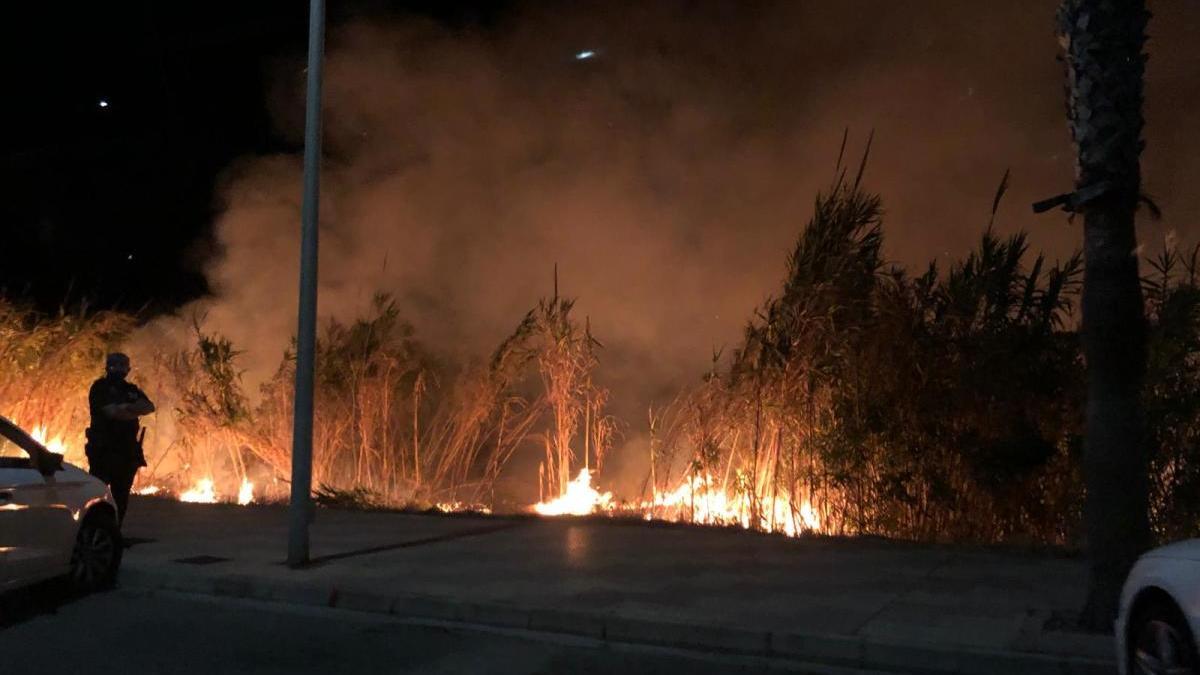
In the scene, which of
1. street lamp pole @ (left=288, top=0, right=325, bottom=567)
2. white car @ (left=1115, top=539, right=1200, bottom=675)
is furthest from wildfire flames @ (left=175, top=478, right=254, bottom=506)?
white car @ (left=1115, top=539, right=1200, bottom=675)

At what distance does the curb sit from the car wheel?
2.84ft

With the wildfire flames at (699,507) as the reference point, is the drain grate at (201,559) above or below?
below

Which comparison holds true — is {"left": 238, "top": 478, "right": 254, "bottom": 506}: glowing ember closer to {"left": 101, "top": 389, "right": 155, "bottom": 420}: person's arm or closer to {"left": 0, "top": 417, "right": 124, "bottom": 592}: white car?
{"left": 101, "top": 389, "right": 155, "bottom": 420}: person's arm

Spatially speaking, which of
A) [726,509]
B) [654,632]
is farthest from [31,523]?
[726,509]

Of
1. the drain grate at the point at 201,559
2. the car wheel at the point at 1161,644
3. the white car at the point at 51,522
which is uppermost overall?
the white car at the point at 51,522

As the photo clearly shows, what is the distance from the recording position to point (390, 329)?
515 inches

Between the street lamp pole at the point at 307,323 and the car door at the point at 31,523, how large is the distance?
155cm

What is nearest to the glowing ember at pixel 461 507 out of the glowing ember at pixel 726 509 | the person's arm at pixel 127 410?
the glowing ember at pixel 726 509

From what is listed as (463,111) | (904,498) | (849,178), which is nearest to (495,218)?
(463,111)

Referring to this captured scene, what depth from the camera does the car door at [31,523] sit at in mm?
6984

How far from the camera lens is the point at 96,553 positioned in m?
8.05

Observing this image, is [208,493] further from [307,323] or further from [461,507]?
[307,323]

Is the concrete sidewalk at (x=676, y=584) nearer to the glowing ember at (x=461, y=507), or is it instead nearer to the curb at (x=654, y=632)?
the curb at (x=654, y=632)

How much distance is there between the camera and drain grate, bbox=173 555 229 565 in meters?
8.96
